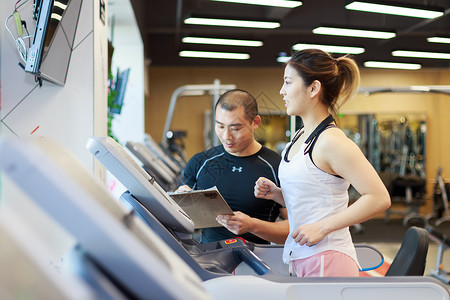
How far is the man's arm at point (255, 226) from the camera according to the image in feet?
6.24

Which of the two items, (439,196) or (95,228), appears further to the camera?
(439,196)

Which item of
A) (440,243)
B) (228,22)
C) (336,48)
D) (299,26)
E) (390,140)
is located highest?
(299,26)

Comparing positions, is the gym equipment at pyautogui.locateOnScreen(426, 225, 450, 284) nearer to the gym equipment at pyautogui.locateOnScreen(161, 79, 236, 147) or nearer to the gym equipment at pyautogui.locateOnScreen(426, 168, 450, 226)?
the gym equipment at pyautogui.locateOnScreen(161, 79, 236, 147)

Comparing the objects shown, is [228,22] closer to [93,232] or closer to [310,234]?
[310,234]

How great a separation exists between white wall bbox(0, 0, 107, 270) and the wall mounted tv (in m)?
0.07

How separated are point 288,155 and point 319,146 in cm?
22

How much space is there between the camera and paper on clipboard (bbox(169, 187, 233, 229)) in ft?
5.62

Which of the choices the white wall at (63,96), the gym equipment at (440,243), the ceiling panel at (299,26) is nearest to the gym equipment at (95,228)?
the white wall at (63,96)

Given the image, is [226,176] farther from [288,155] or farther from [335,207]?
[335,207]

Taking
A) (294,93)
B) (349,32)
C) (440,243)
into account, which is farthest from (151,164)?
(349,32)

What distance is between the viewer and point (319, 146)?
5.35 ft

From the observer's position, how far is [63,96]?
96.1 inches

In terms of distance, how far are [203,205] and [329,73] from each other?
2.09 ft

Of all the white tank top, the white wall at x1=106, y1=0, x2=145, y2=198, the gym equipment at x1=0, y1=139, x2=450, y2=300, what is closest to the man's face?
the white tank top
